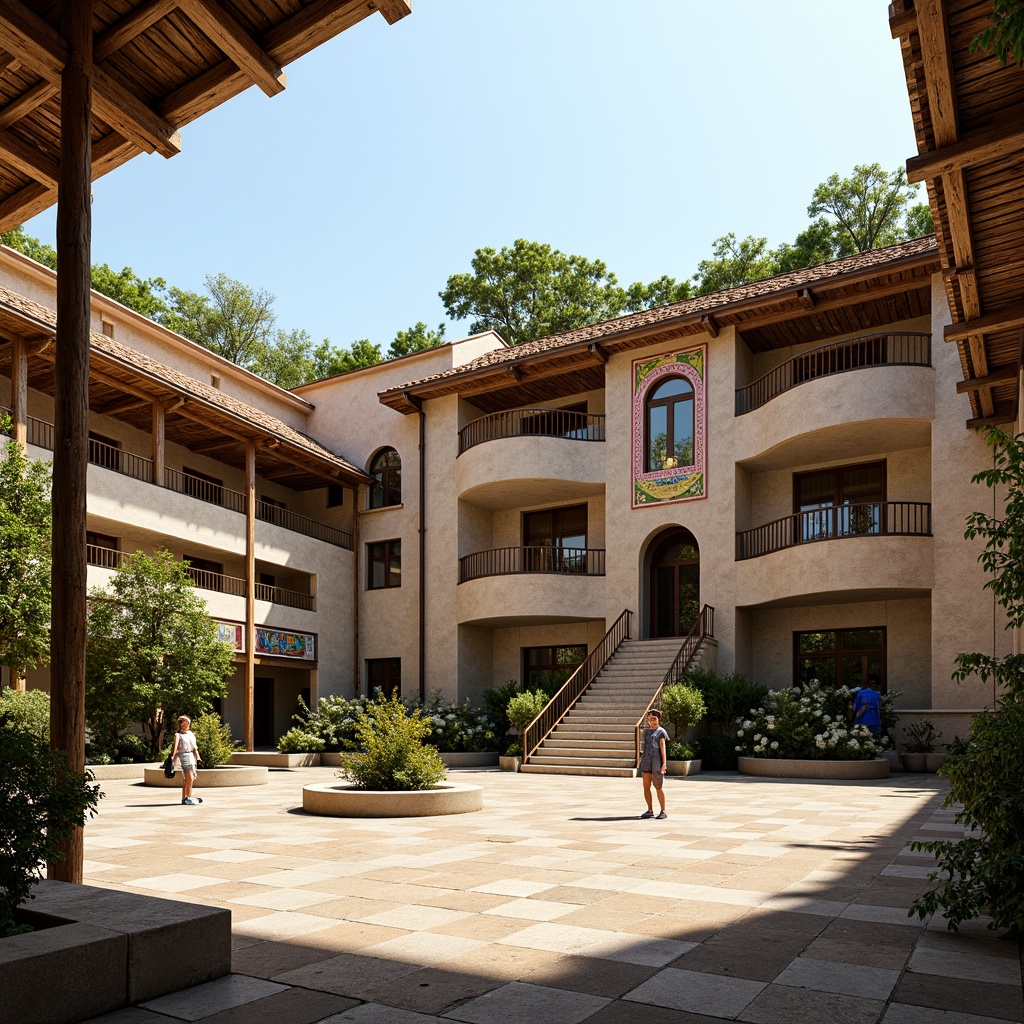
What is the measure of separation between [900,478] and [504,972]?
20.8 metres

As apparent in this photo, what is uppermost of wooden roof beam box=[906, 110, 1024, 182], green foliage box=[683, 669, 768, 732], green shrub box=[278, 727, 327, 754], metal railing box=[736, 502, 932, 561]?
wooden roof beam box=[906, 110, 1024, 182]

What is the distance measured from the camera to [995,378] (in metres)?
17.3

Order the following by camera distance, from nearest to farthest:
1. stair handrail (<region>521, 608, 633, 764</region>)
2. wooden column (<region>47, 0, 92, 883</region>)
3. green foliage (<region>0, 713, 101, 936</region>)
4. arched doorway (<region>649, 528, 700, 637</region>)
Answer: green foliage (<region>0, 713, 101, 936</region>) → wooden column (<region>47, 0, 92, 883</region>) → stair handrail (<region>521, 608, 633, 764</region>) → arched doorway (<region>649, 528, 700, 637</region>)

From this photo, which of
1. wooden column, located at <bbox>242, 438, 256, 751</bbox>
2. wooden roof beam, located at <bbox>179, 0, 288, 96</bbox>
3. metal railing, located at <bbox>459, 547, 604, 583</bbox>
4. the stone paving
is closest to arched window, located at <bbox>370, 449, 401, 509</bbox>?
metal railing, located at <bbox>459, 547, 604, 583</bbox>

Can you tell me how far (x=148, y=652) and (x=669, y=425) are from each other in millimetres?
13934

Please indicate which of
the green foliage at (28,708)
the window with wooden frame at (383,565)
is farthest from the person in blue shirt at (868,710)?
the green foliage at (28,708)

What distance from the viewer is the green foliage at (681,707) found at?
68.8ft

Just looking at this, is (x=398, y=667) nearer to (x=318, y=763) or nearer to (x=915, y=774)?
(x=318, y=763)

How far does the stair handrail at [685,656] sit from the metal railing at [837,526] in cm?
169

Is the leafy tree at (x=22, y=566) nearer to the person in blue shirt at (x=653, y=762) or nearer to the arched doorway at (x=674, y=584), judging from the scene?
the person in blue shirt at (x=653, y=762)

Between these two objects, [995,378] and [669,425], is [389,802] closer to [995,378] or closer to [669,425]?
[995,378]

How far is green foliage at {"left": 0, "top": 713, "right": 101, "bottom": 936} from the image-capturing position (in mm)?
5055

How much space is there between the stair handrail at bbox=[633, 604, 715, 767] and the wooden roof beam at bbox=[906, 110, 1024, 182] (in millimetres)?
12795

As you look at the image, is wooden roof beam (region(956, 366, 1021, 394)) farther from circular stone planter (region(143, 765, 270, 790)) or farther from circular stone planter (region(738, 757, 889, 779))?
circular stone planter (region(143, 765, 270, 790))
